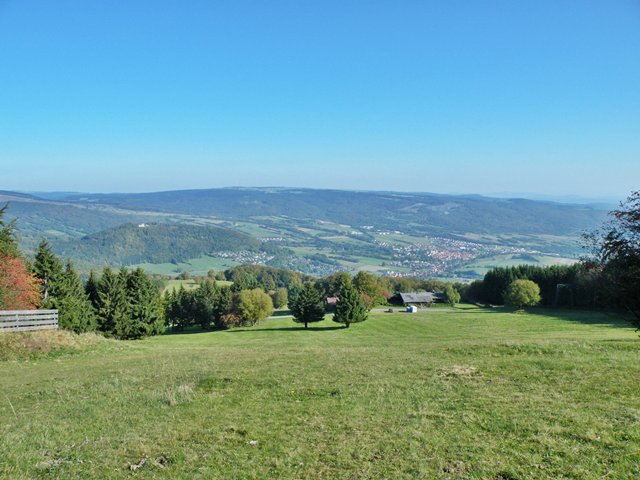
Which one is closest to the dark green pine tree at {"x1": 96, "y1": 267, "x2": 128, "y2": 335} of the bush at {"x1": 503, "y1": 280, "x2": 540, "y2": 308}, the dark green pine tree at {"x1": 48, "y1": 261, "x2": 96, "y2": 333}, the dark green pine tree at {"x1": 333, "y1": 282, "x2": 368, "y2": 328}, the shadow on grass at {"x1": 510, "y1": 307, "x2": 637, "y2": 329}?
the dark green pine tree at {"x1": 48, "y1": 261, "x2": 96, "y2": 333}

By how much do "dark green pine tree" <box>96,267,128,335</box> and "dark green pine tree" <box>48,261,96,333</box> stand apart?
153cm

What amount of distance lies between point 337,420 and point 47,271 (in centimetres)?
4490

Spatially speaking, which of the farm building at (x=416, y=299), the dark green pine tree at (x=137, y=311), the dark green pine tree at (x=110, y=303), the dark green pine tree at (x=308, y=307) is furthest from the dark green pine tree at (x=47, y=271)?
the farm building at (x=416, y=299)

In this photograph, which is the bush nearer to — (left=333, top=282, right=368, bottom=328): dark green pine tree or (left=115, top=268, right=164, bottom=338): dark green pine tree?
(left=333, top=282, right=368, bottom=328): dark green pine tree

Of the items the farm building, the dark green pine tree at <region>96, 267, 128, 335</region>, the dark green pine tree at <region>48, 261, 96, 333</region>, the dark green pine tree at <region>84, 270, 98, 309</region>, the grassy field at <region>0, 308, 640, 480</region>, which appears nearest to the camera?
the grassy field at <region>0, 308, 640, 480</region>

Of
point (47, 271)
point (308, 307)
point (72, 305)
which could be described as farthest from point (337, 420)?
point (308, 307)

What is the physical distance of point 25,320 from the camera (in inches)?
1028

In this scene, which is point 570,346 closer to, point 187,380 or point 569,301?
point 187,380

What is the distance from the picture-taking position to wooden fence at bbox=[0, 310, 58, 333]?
2503 cm

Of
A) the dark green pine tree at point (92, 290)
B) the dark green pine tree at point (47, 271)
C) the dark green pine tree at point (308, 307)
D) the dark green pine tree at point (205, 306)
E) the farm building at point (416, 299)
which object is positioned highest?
the dark green pine tree at point (47, 271)

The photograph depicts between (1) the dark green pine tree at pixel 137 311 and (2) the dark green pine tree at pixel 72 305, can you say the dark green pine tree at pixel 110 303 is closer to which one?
(1) the dark green pine tree at pixel 137 311

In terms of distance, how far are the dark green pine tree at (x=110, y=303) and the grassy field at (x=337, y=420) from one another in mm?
34194

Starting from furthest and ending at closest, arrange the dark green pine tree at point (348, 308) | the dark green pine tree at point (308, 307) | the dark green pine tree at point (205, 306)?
the dark green pine tree at point (205, 306)
the dark green pine tree at point (308, 307)
the dark green pine tree at point (348, 308)

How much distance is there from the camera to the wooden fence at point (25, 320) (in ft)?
82.1
